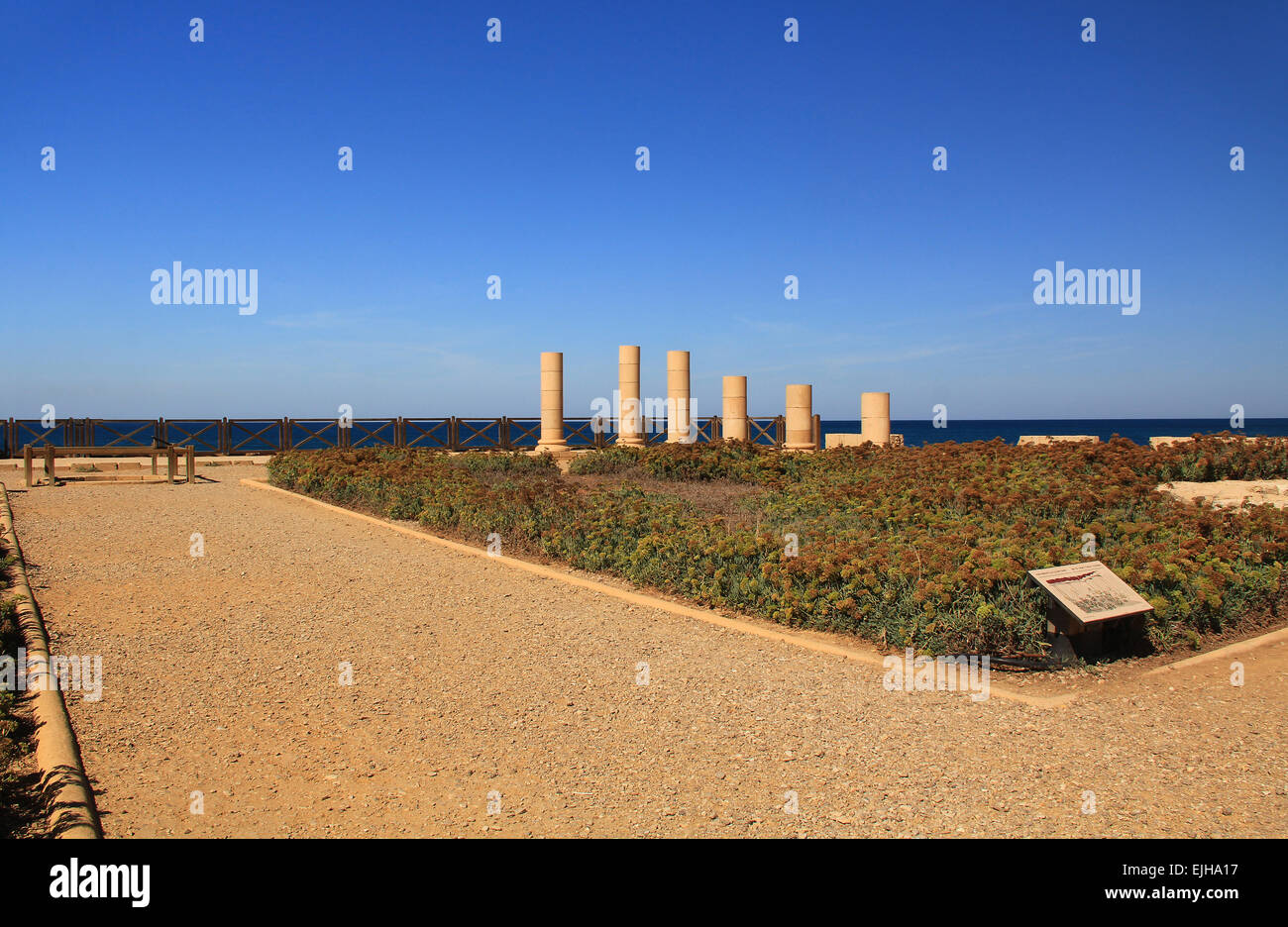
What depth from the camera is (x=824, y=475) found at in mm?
14812

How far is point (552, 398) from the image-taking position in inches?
968

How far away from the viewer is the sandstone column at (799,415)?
23.8 m

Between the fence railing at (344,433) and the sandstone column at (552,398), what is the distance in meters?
0.78

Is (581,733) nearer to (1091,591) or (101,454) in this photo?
(1091,591)

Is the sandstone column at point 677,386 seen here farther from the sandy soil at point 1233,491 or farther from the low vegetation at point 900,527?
the sandy soil at point 1233,491

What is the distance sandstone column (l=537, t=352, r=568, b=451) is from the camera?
24.3 metres

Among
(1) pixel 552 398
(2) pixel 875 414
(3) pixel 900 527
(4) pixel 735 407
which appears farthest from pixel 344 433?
(3) pixel 900 527

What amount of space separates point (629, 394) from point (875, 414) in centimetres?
698

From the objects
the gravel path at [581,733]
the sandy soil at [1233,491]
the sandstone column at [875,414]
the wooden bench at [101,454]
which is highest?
the sandstone column at [875,414]

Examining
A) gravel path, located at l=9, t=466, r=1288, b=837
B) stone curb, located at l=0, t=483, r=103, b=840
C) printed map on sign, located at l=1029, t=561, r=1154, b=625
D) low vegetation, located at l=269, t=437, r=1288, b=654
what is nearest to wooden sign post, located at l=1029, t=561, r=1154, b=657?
printed map on sign, located at l=1029, t=561, r=1154, b=625

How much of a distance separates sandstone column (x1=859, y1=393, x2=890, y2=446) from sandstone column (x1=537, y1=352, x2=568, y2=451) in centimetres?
858

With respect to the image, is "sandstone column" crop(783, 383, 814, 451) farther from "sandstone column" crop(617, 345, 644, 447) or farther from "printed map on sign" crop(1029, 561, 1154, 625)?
"printed map on sign" crop(1029, 561, 1154, 625)

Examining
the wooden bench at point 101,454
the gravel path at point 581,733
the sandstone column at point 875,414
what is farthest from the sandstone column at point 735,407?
the gravel path at point 581,733

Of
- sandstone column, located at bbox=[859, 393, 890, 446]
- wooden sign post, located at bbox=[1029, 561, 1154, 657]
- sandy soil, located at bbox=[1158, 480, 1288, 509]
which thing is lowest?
wooden sign post, located at bbox=[1029, 561, 1154, 657]
